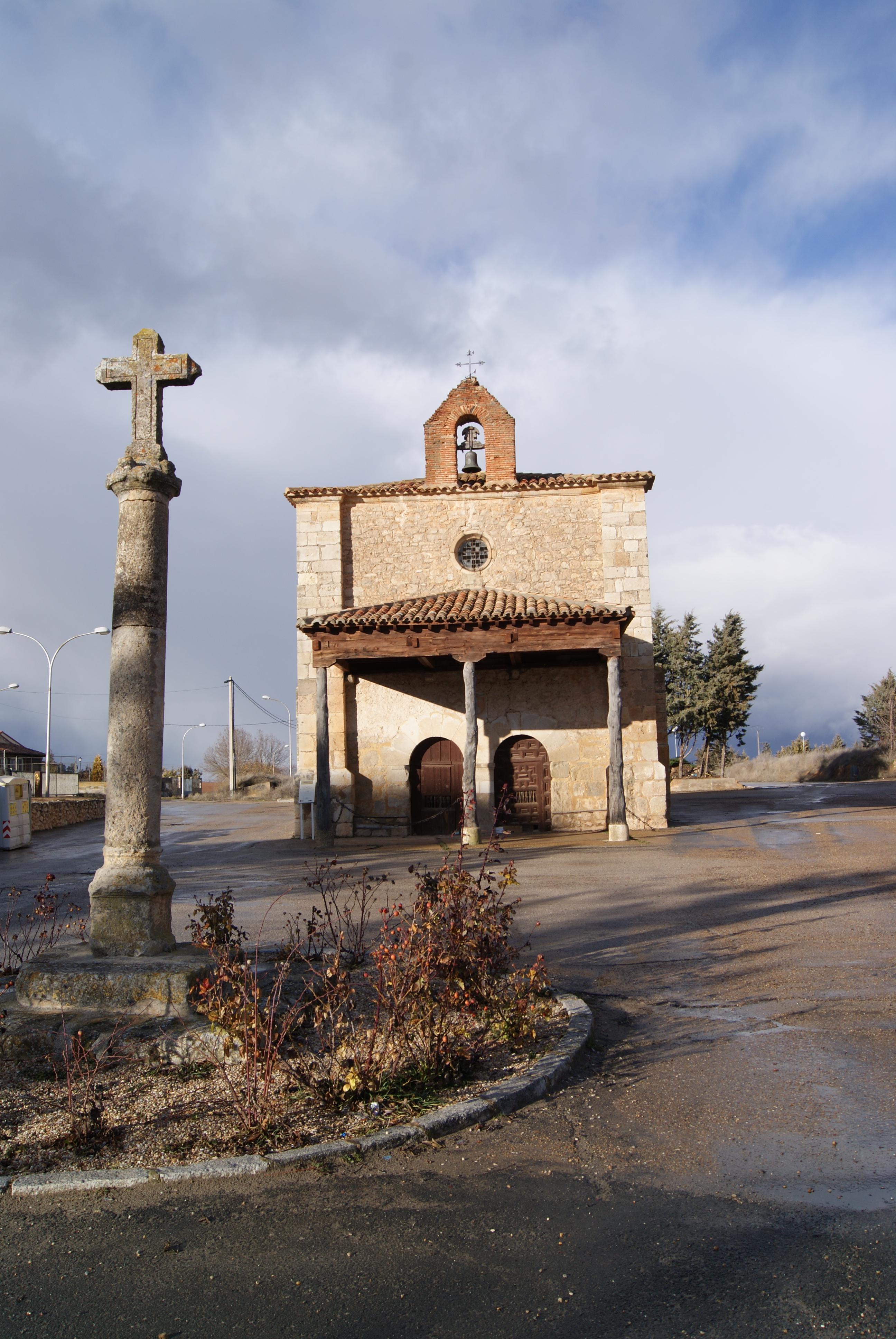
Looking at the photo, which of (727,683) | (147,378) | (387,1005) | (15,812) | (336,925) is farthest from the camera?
(727,683)

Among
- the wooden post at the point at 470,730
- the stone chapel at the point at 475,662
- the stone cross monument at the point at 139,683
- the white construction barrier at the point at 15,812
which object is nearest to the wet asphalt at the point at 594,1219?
the stone cross monument at the point at 139,683

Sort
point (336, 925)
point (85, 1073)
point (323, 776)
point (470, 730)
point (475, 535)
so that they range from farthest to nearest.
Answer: point (475, 535), point (323, 776), point (470, 730), point (336, 925), point (85, 1073)

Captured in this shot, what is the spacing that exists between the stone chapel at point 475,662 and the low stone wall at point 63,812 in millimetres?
6788

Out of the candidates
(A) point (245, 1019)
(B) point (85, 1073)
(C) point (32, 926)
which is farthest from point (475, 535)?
(B) point (85, 1073)

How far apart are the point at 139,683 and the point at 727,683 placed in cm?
4288

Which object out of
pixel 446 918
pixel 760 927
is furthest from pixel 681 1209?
pixel 760 927

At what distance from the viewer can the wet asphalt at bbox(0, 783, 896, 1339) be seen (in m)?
2.47

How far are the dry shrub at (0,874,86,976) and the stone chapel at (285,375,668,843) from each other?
7.59 m

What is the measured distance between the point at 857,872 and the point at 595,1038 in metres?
7.25

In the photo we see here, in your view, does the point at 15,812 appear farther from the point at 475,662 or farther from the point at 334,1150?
the point at 334,1150

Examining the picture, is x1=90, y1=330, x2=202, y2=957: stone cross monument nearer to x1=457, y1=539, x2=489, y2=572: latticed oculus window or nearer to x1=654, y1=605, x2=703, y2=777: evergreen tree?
x1=457, y1=539, x2=489, y2=572: latticed oculus window

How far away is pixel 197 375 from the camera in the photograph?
19.9ft

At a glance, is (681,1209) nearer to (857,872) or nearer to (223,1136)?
(223,1136)

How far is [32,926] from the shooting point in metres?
6.39
